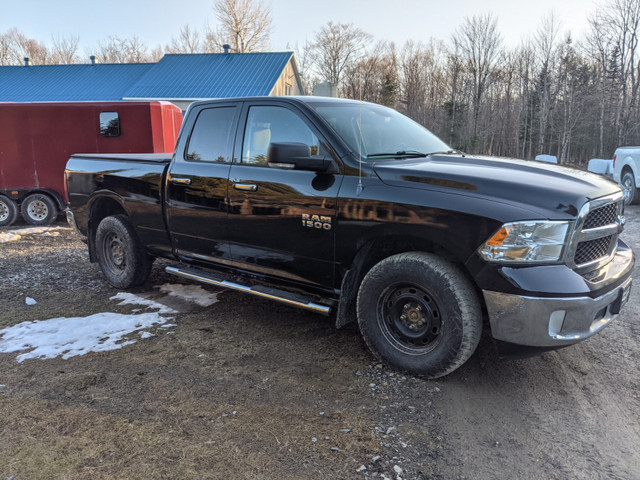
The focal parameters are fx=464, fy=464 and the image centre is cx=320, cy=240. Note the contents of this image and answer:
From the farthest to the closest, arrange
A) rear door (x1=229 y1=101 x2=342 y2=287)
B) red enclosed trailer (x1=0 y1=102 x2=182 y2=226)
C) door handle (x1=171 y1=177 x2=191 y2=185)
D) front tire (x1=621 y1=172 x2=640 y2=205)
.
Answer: front tire (x1=621 y1=172 x2=640 y2=205) < red enclosed trailer (x1=0 y1=102 x2=182 y2=226) < door handle (x1=171 y1=177 x2=191 y2=185) < rear door (x1=229 y1=101 x2=342 y2=287)

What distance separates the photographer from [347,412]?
2.90 metres

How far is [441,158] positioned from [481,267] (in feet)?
4.16

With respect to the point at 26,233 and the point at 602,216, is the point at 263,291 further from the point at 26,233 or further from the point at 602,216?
the point at 26,233

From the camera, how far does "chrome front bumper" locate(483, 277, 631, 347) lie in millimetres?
2754

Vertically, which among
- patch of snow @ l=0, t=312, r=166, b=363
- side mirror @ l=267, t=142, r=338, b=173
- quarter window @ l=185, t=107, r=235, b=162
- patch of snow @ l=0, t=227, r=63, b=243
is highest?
quarter window @ l=185, t=107, r=235, b=162

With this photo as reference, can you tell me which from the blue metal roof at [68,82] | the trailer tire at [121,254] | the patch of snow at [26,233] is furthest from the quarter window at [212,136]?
the blue metal roof at [68,82]

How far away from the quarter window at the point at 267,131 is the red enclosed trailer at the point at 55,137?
7.39m

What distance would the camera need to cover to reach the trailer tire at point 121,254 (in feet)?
17.6

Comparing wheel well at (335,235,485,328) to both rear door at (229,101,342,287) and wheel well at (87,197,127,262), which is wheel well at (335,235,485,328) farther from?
wheel well at (87,197,127,262)

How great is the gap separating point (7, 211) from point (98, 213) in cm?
710

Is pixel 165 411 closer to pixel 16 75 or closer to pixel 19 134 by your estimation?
pixel 19 134

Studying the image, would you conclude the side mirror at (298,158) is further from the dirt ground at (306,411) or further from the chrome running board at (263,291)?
the dirt ground at (306,411)

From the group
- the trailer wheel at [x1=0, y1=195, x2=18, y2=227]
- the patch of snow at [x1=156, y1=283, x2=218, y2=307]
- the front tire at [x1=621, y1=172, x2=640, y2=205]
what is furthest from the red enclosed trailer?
the front tire at [x1=621, y1=172, x2=640, y2=205]

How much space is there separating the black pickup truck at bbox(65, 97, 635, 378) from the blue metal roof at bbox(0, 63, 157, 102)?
80.3 ft
